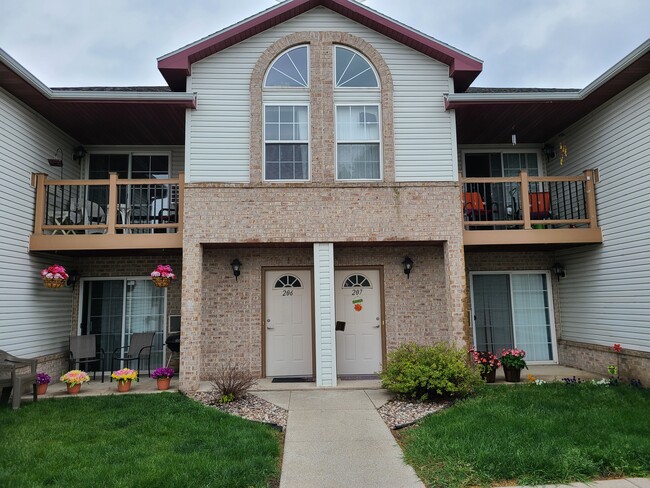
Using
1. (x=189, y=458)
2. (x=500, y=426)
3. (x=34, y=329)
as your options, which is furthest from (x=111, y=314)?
(x=500, y=426)

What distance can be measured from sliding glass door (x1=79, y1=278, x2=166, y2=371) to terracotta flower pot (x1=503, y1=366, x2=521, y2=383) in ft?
24.0

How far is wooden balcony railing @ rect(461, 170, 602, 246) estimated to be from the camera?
906 cm

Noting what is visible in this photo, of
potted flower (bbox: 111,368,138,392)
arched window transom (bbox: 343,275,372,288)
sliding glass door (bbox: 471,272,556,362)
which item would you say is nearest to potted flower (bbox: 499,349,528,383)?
sliding glass door (bbox: 471,272,556,362)

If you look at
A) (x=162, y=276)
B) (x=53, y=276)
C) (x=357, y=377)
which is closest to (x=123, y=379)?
(x=162, y=276)

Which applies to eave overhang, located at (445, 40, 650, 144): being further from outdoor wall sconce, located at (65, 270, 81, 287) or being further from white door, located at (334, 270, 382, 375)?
outdoor wall sconce, located at (65, 270, 81, 287)

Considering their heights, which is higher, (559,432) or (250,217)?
(250,217)

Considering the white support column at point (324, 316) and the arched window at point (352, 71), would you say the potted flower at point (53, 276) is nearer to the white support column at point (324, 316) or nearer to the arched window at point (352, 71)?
the white support column at point (324, 316)

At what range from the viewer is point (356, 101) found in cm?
905

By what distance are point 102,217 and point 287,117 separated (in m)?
4.73

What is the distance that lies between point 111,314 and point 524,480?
8917 mm

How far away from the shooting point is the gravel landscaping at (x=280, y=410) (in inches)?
257

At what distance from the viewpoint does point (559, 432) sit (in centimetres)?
552

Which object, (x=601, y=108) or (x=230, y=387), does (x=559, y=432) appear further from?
(x=601, y=108)

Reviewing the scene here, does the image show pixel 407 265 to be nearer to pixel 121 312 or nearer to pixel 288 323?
pixel 288 323
